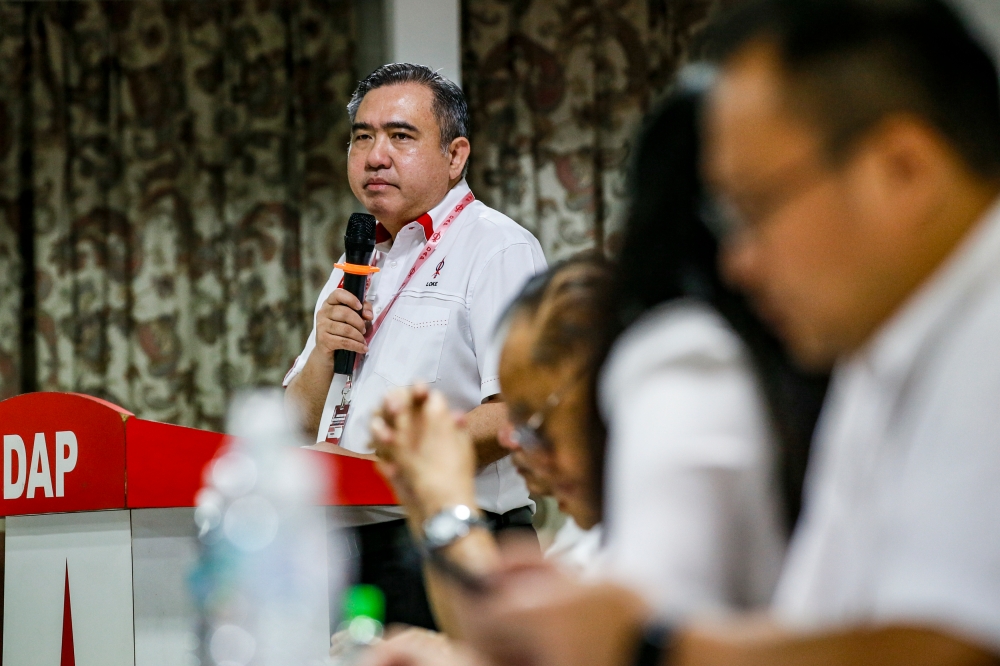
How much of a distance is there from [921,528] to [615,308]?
0.33 meters

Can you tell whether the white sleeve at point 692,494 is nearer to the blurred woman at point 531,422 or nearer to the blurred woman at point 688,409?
the blurred woman at point 688,409

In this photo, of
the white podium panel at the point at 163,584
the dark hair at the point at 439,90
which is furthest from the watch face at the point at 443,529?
the dark hair at the point at 439,90

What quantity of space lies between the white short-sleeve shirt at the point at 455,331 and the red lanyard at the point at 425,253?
0.01 metres

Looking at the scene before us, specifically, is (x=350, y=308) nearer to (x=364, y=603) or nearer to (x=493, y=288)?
(x=493, y=288)

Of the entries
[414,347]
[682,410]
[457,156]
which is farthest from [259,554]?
[457,156]

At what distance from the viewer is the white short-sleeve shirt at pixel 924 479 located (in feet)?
1.54

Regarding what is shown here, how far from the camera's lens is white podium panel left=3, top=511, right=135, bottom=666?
1.58m

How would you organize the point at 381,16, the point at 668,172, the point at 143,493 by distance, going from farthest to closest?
the point at 381,16
the point at 143,493
the point at 668,172

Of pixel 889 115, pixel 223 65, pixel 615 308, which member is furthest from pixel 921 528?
pixel 223 65

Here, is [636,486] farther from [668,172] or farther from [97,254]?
[97,254]

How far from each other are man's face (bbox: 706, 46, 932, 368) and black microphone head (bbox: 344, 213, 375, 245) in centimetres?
148

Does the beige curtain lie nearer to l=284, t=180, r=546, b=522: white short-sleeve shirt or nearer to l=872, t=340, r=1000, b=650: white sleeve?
l=284, t=180, r=546, b=522: white short-sleeve shirt

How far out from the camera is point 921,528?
479mm

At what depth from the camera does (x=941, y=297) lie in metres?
0.54
